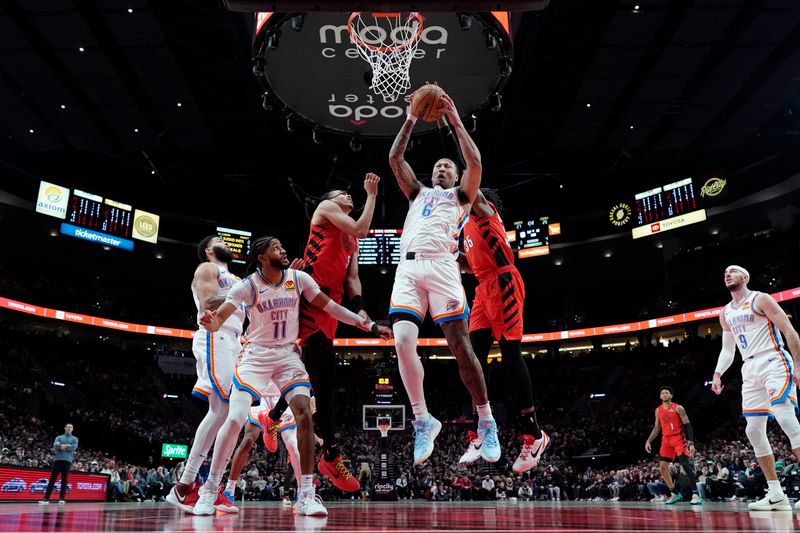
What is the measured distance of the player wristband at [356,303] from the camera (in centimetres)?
539

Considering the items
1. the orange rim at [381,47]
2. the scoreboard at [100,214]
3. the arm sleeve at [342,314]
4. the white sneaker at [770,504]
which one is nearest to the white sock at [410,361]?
the arm sleeve at [342,314]

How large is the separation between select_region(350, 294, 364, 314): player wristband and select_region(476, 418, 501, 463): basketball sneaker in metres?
1.34

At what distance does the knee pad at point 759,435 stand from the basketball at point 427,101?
4.63 metres

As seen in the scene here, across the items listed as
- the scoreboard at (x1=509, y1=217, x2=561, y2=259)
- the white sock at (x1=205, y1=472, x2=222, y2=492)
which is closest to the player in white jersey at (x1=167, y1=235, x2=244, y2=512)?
the white sock at (x1=205, y1=472, x2=222, y2=492)

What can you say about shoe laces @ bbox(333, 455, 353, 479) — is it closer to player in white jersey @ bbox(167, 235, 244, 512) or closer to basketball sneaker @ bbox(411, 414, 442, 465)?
basketball sneaker @ bbox(411, 414, 442, 465)

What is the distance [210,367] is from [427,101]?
2961mm

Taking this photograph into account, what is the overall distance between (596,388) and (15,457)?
936 inches

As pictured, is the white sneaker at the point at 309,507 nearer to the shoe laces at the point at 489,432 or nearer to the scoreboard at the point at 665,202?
the shoe laces at the point at 489,432

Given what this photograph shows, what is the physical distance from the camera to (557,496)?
68.2ft

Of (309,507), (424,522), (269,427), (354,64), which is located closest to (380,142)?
(354,64)

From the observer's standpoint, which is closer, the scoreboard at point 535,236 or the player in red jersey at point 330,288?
the player in red jersey at point 330,288

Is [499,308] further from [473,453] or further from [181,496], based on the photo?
[181,496]

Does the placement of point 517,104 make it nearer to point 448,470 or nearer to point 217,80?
point 217,80

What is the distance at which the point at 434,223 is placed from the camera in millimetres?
4832
